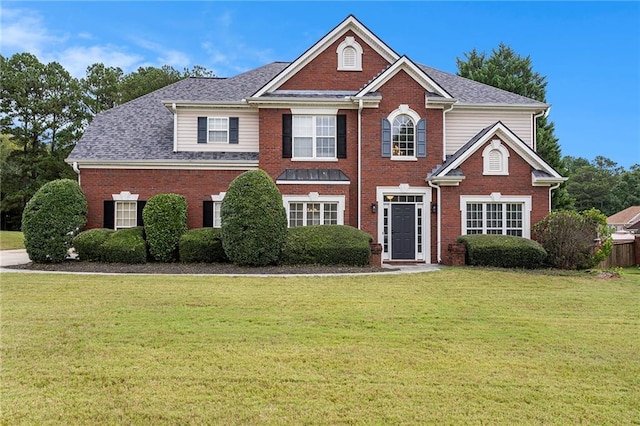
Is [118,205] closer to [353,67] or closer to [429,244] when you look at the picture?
[353,67]

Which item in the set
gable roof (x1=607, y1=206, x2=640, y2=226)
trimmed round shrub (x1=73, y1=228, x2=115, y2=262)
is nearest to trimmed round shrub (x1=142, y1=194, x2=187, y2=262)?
trimmed round shrub (x1=73, y1=228, x2=115, y2=262)

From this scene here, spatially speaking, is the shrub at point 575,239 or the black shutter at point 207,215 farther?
the black shutter at point 207,215

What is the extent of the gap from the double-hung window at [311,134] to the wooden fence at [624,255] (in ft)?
40.5

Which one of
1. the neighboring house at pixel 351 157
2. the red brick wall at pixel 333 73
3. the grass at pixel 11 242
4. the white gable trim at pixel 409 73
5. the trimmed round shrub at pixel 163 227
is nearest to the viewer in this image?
→ the trimmed round shrub at pixel 163 227

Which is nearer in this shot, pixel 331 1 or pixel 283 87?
pixel 283 87

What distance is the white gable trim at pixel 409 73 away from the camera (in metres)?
17.4

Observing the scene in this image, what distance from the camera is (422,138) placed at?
1773cm

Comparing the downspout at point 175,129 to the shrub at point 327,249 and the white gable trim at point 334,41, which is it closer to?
the white gable trim at point 334,41

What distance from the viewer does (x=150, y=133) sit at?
2005 centimetres

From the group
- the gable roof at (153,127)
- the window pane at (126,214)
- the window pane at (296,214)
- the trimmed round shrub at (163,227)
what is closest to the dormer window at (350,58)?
the gable roof at (153,127)

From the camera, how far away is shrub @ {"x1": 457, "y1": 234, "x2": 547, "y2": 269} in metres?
15.0

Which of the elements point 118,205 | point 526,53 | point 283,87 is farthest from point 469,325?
point 526,53

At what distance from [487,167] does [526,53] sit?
25.8m

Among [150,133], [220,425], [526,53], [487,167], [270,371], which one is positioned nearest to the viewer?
[220,425]
